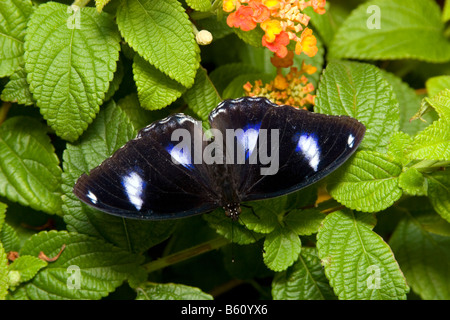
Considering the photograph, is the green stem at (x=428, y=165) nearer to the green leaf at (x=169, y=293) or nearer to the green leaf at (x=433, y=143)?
the green leaf at (x=433, y=143)

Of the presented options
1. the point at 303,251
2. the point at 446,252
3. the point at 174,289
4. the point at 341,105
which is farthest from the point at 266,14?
the point at 446,252

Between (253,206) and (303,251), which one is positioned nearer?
(253,206)

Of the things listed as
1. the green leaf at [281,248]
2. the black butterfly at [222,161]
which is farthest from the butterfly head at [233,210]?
the green leaf at [281,248]

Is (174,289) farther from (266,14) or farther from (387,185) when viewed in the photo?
(266,14)

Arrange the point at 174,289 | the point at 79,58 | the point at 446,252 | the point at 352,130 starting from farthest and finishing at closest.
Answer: the point at 446,252 → the point at 174,289 → the point at 79,58 → the point at 352,130

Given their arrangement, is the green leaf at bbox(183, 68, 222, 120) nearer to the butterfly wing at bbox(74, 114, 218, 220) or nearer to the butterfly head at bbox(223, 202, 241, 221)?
the butterfly wing at bbox(74, 114, 218, 220)

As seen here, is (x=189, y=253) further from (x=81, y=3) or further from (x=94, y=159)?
(x=81, y=3)

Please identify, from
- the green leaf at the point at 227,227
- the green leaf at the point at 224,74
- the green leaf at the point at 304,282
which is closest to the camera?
the green leaf at the point at 227,227
